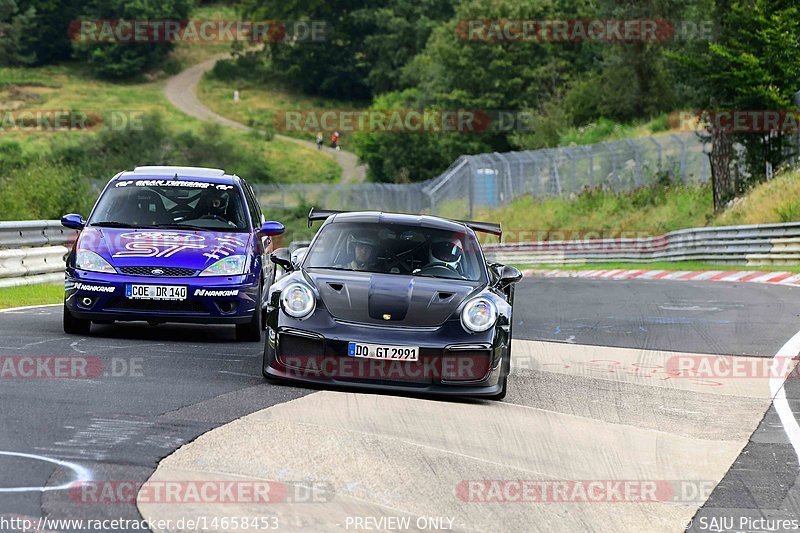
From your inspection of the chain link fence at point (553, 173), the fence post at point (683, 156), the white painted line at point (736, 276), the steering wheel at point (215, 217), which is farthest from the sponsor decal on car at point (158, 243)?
the fence post at point (683, 156)

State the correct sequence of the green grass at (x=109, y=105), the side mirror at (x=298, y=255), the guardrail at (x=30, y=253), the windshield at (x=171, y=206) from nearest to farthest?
the side mirror at (x=298, y=255)
the windshield at (x=171, y=206)
the guardrail at (x=30, y=253)
the green grass at (x=109, y=105)

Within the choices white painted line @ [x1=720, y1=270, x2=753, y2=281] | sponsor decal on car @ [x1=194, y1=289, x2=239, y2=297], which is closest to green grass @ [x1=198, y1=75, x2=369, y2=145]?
white painted line @ [x1=720, y1=270, x2=753, y2=281]

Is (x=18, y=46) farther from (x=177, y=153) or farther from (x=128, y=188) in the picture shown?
(x=128, y=188)

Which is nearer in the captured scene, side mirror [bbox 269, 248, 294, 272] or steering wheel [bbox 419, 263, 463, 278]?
steering wheel [bbox 419, 263, 463, 278]

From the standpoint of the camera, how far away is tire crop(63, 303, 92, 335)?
12000 mm

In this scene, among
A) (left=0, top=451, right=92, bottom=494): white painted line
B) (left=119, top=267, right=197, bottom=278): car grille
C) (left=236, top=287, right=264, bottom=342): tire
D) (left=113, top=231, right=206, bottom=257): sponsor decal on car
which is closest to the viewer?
(left=0, top=451, right=92, bottom=494): white painted line

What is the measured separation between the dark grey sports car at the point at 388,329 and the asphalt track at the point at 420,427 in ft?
0.74

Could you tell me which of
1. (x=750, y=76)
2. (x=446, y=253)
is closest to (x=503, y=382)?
(x=446, y=253)

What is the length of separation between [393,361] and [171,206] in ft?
15.8

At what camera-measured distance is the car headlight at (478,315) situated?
30.3ft

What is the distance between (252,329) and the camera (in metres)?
12.3

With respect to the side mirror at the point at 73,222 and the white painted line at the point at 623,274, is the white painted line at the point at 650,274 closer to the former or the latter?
the white painted line at the point at 623,274

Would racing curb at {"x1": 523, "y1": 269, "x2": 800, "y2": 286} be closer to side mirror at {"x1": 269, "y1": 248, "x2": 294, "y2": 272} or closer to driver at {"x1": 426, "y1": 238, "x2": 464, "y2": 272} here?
driver at {"x1": 426, "y1": 238, "x2": 464, "y2": 272}

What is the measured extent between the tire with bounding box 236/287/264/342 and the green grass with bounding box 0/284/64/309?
4.26 metres
